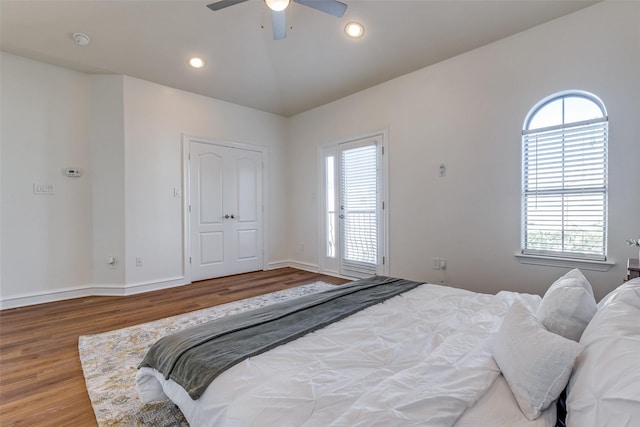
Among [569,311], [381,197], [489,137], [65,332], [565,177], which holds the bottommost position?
[65,332]

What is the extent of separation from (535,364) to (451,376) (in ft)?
0.83

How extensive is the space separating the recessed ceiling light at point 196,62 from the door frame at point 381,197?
7.09 feet

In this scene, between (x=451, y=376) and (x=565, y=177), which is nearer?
(x=451, y=376)

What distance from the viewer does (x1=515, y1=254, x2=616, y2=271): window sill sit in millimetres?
2607

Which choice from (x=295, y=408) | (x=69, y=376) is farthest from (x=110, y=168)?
(x=295, y=408)

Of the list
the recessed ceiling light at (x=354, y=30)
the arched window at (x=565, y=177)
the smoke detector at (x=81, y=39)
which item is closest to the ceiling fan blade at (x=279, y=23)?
the recessed ceiling light at (x=354, y=30)

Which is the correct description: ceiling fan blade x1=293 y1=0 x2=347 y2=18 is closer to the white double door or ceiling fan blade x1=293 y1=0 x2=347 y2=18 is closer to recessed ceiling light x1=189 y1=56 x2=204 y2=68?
recessed ceiling light x1=189 y1=56 x2=204 y2=68

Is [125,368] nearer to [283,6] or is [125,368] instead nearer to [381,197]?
[283,6]

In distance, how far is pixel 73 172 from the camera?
381 centimetres

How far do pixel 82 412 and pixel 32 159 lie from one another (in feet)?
11.0

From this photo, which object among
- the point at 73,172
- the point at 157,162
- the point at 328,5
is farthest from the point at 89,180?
the point at 328,5

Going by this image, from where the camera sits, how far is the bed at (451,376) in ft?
2.65

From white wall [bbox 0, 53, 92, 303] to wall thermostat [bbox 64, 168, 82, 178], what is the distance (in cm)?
5

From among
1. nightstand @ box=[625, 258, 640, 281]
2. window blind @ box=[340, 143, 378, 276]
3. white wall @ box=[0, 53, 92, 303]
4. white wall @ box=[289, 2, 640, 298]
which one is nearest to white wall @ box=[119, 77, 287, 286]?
white wall @ box=[0, 53, 92, 303]
